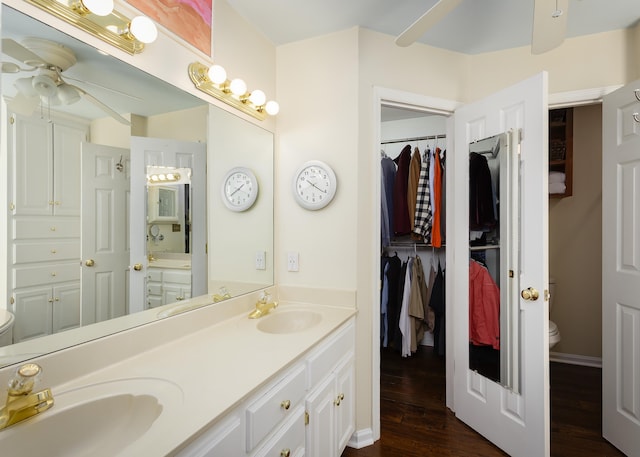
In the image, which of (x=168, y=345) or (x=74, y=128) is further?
(x=168, y=345)

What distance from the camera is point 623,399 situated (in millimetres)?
1738

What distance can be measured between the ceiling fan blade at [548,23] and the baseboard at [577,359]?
2.89m

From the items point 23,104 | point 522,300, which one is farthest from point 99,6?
point 522,300

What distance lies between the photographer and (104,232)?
110cm

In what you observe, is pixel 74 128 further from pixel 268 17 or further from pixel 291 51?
pixel 291 51

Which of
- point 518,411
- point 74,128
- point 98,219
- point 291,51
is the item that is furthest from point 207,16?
point 518,411

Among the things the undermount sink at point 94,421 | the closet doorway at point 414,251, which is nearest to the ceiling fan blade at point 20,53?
the undermount sink at point 94,421

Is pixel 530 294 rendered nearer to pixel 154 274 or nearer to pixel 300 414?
pixel 300 414

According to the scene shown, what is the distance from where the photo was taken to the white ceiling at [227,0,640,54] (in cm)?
165

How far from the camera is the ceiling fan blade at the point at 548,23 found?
3.61 feet

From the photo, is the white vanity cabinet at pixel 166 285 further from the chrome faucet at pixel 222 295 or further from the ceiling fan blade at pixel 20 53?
the ceiling fan blade at pixel 20 53

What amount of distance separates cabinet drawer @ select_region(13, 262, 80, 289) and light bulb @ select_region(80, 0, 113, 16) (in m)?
0.81

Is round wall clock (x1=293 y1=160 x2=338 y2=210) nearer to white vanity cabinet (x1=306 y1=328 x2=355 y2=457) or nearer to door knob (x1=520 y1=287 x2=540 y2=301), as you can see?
white vanity cabinet (x1=306 y1=328 x2=355 y2=457)

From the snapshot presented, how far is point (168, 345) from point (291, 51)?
1837 mm
